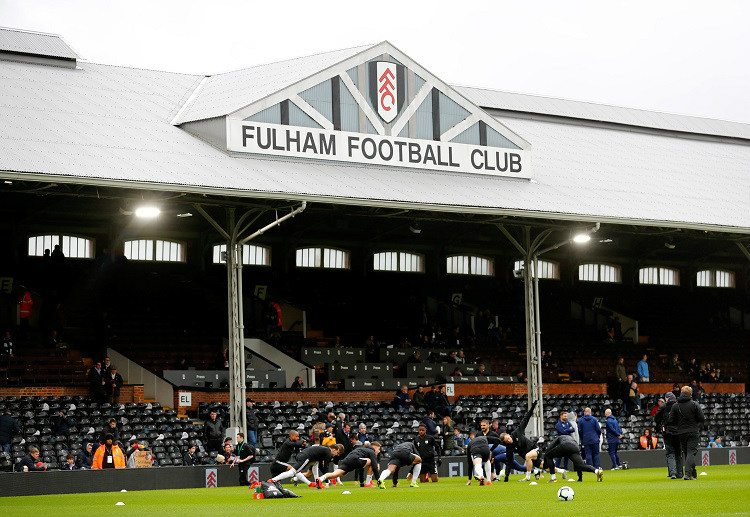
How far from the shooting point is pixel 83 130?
3039 cm

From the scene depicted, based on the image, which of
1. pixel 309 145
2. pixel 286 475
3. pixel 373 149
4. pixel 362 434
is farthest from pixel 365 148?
pixel 286 475

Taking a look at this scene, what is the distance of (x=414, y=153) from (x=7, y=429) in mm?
13188

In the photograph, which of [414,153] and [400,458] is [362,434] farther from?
[414,153]

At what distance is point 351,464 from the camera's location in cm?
2350

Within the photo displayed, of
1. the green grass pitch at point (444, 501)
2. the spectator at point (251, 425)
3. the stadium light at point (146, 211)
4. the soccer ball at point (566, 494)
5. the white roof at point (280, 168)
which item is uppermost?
the white roof at point (280, 168)

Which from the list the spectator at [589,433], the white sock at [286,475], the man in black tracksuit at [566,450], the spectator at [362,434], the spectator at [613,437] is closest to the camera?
the white sock at [286,475]

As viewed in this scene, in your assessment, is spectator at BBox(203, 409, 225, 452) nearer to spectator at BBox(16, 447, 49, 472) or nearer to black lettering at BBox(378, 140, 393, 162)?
spectator at BBox(16, 447, 49, 472)

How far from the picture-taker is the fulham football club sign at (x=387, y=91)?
112 feet

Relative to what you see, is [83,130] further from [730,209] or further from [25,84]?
[730,209]

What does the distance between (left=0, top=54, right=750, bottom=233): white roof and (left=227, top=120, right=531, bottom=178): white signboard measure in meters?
0.29

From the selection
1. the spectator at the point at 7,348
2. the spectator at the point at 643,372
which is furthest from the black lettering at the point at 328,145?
the spectator at the point at 643,372

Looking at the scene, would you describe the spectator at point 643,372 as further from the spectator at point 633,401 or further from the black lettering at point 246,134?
the black lettering at point 246,134

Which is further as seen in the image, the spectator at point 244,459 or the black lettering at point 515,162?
the black lettering at point 515,162

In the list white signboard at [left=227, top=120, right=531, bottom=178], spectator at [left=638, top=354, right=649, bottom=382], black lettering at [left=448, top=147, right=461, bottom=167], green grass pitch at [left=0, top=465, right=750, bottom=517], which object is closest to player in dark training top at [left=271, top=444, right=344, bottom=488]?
green grass pitch at [left=0, top=465, right=750, bottom=517]
